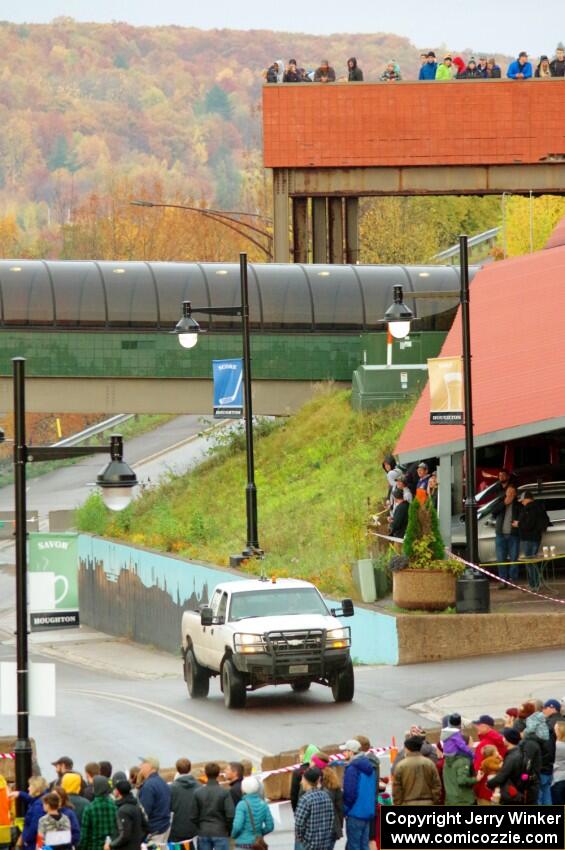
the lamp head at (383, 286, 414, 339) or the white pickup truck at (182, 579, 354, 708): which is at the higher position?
the lamp head at (383, 286, 414, 339)

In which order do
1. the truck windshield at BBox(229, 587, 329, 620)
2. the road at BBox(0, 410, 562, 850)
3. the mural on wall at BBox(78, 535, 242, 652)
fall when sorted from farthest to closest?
1. the mural on wall at BBox(78, 535, 242, 652)
2. the truck windshield at BBox(229, 587, 329, 620)
3. the road at BBox(0, 410, 562, 850)

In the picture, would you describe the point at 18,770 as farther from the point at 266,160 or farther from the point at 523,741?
the point at 266,160

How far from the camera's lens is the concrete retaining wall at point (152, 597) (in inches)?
1134

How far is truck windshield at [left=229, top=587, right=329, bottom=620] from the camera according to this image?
24562 millimetres

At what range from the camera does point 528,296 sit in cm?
3625

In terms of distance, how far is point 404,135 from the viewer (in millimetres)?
56031

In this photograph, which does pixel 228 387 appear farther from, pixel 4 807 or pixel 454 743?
pixel 4 807

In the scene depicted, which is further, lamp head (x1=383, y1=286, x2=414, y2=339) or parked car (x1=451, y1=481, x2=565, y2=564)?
parked car (x1=451, y1=481, x2=565, y2=564)

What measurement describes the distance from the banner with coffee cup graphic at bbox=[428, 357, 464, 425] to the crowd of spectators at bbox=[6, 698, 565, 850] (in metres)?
13.0

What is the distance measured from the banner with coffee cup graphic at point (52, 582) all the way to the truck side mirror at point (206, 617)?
644cm

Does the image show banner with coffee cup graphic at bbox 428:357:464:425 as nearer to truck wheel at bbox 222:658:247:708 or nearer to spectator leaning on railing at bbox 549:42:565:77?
truck wheel at bbox 222:658:247:708

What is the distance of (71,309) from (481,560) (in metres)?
21.3

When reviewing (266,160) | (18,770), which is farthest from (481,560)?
(266,160)

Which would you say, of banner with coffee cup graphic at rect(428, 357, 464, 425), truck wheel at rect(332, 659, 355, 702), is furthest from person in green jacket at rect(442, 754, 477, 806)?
banner with coffee cup graphic at rect(428, 357, 464, 425)
